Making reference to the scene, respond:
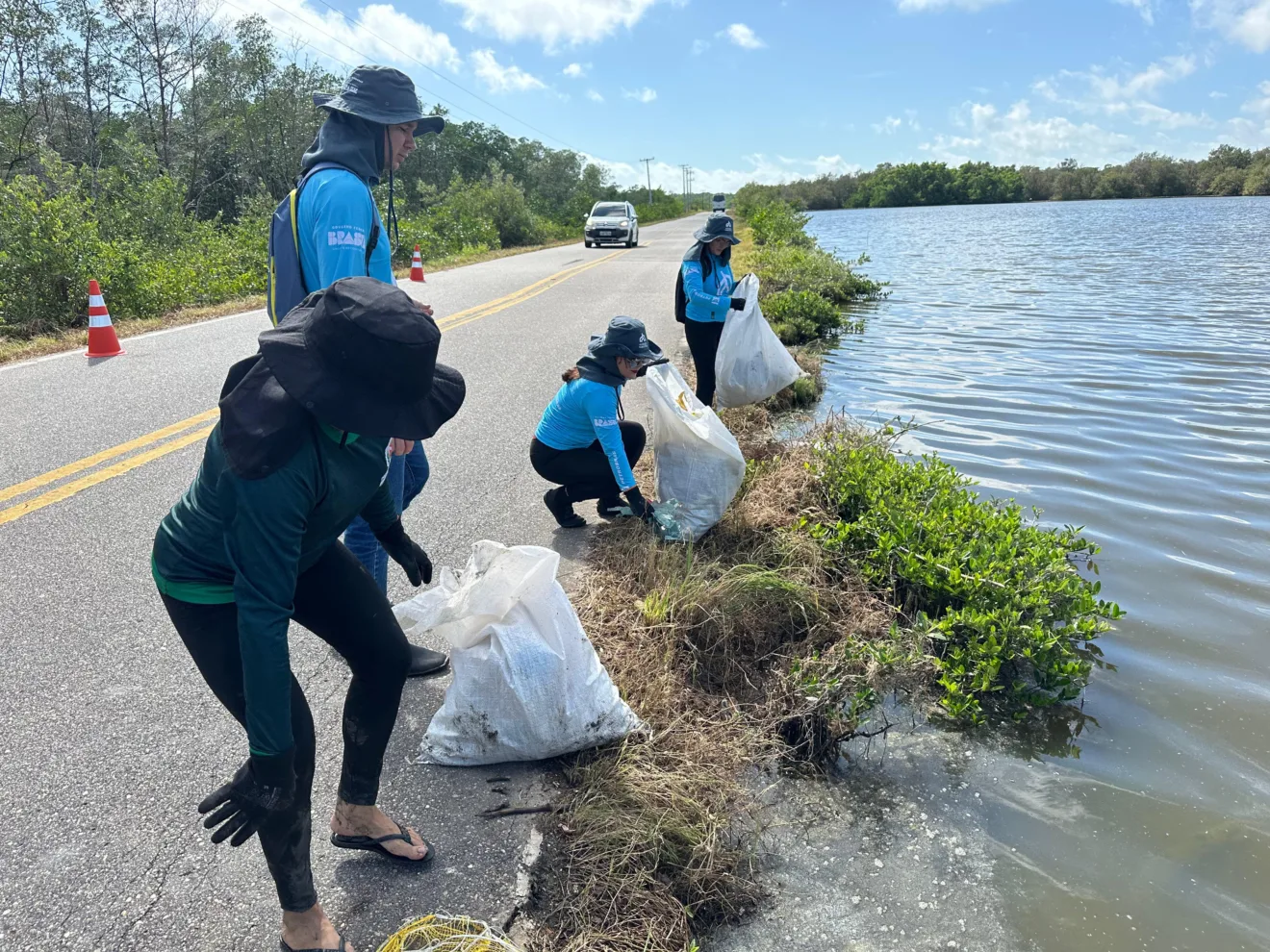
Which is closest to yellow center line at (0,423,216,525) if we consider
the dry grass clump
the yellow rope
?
the dry grass clump

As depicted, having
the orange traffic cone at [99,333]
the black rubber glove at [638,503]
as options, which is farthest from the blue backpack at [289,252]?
the orange traffic cone at [99,333]

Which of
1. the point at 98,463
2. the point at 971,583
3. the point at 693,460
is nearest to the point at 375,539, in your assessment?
the point at 693,460

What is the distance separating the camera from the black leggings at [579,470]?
4.78 metres

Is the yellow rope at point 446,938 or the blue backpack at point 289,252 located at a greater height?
the blue backpack at point 289,252

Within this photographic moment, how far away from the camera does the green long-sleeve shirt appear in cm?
169

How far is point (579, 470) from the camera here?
15.7ft

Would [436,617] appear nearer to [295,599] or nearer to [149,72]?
[295,599]

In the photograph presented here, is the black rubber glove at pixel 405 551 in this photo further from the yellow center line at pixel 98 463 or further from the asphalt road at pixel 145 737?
the yellow center line at pixel 98 463

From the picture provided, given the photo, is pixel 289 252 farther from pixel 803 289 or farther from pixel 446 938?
pixel 803 289

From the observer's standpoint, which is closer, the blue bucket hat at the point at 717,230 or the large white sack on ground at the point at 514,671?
the large white sack on ground at the point at 514,671

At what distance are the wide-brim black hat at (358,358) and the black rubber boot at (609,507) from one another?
10.5 ft

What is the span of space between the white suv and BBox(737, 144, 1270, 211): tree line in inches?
1523

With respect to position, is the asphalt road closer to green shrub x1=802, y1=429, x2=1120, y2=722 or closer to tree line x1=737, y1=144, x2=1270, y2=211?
green shrub x1=802, y1=429, x2=1120, y2=722

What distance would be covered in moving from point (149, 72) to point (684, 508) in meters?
31.5
